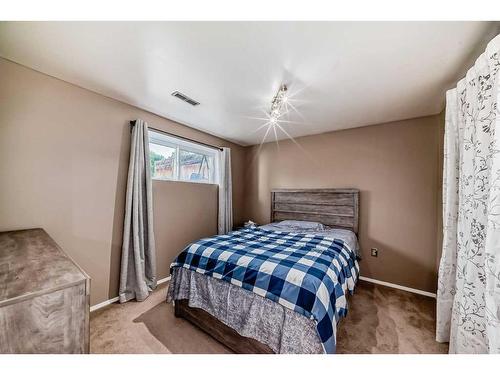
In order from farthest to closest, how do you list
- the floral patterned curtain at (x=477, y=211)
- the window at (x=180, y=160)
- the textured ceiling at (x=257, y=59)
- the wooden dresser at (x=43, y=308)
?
the window at (x=180, y=160), the textured ceiling at (x=257, y=59), the floral patterned curtain at (x=477, y=211), the wooden dresser at (x=43, y=308)

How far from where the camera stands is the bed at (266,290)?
49.5 inches

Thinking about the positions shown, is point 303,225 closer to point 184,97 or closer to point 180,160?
point 180,160

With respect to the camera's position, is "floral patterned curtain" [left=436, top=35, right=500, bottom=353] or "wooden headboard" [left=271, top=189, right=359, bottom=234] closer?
"floral patterned curtain" [left=436, top=35, right=500, bottom=353]

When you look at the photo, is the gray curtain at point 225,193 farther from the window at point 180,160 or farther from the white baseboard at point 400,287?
the white baseboard at point 400,287

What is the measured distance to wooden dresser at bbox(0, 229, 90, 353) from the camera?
0.76m

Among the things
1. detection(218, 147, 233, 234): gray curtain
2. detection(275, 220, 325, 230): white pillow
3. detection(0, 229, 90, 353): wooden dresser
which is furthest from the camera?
detection(218, 147, 233, 234): gray curtain

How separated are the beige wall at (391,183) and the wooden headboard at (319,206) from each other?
13cm

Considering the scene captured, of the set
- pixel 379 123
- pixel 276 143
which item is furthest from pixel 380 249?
pixel 276 143

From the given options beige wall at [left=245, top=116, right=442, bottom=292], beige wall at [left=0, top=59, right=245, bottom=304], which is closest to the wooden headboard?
beige wall at [left=245, top=116, right=442, bottom=292]

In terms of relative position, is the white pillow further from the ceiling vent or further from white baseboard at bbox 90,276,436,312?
the ceiling vent

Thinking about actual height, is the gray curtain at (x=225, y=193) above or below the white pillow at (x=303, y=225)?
above

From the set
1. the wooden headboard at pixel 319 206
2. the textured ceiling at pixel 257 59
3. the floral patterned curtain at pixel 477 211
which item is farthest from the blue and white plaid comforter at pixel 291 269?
the textured ceiling at pixel 257 59

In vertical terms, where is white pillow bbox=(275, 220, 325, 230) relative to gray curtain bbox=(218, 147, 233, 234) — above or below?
below
